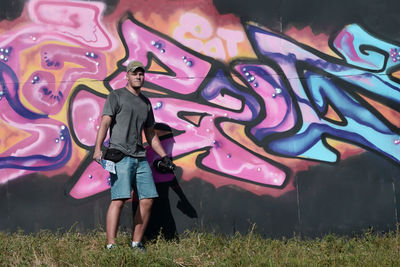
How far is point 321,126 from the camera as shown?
5008 mm

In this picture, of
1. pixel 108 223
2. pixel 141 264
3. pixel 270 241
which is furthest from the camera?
pixel 270 241

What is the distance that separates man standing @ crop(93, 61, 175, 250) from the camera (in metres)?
4.37

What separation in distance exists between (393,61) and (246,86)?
61.6 inches

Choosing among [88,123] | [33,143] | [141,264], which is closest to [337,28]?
[88,123]

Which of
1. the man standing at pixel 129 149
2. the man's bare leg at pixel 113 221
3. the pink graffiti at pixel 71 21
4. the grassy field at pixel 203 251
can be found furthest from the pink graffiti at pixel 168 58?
the grassy field at pixel 203 251

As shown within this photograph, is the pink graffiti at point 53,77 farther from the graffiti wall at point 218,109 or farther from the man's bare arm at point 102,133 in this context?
the man's bare arm at point 102,133

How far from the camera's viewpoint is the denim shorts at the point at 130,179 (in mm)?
4359

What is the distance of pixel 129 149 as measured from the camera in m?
4.45

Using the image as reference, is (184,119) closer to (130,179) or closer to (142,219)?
(130,179)

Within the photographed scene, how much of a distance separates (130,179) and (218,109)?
1250mm

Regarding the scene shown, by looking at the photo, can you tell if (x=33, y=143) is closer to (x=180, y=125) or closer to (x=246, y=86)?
(x=180, y=125)

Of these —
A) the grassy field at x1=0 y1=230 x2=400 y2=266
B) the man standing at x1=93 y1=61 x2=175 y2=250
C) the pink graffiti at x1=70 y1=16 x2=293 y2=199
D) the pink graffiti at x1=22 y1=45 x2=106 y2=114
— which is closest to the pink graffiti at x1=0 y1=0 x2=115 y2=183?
the pink graffiti at x1=22 y1=45 x2=106 y2=114

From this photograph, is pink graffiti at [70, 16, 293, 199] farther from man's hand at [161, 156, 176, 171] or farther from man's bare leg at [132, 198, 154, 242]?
man's bare leg at [132, 198, 154, 242]

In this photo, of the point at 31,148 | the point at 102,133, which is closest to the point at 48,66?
the point at 31,148
